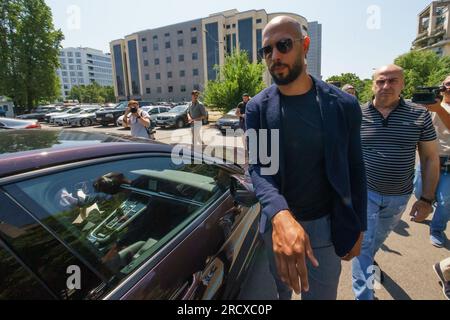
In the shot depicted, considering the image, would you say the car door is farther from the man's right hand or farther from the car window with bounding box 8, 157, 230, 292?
the man's right hand

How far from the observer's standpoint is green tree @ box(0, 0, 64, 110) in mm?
25297

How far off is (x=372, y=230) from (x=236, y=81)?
57.8 ft

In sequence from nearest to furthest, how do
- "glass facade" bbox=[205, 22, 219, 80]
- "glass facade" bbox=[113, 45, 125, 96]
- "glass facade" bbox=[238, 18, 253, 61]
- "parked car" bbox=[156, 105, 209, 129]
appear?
"parked car" bbox=[156, 105, 209, 129] → "glass facade" bbox=[238, 18, 253, 61] → "glass facade" bbox=[205, 22, 219, 80] → "glass facade" bbox=[113, 45, 125, 96]

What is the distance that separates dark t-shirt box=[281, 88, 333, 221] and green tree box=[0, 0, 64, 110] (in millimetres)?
32452

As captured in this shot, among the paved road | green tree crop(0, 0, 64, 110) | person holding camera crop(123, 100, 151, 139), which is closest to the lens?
the paved road

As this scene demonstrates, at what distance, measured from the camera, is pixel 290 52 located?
132cm

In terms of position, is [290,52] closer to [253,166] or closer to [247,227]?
[253,166]

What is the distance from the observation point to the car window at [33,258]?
850 mm

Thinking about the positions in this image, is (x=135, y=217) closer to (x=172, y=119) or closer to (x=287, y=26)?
(x=287, y=26)

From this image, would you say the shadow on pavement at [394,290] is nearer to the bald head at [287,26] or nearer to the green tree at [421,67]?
the bald head at [287,26]

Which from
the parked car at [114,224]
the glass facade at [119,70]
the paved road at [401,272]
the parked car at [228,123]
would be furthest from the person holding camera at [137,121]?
the glass facade at [119,70]

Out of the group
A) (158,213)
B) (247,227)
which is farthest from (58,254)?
(247,227)

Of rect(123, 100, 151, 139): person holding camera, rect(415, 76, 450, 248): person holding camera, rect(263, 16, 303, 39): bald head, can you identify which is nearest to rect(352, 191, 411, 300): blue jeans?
rect(415, 76, 450, 248): person holding camera
